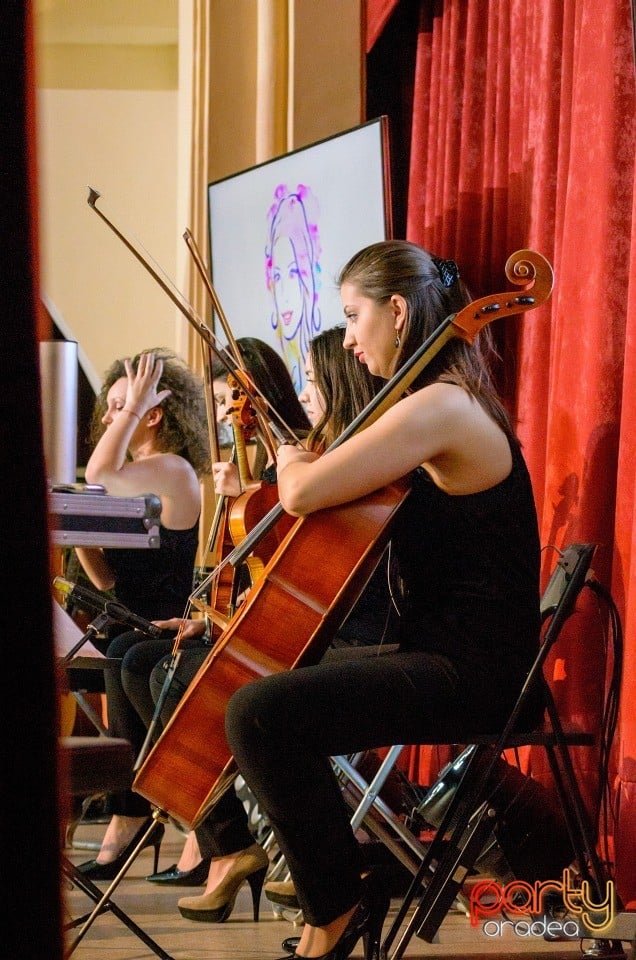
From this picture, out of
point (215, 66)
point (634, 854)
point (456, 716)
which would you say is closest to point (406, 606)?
point (456, 716)

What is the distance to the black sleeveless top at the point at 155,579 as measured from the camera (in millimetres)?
2879

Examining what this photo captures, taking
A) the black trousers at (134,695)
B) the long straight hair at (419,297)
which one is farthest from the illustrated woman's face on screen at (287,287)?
the long straight hair at (419,297)

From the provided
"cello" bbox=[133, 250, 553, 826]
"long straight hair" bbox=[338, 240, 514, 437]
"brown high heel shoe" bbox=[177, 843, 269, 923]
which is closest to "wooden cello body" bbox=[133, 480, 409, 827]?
"cello" bbox=[133, 250, 553, 826]

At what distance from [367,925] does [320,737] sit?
1.05ft

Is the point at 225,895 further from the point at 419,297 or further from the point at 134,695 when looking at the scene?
the point at 419,297

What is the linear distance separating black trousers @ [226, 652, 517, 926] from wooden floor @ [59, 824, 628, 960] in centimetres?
42

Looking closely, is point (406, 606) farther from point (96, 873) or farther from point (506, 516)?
point (96, 873)

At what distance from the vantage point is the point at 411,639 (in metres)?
1.73

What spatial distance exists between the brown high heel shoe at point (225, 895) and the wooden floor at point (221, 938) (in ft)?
0.09

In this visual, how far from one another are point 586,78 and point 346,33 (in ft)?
5.73

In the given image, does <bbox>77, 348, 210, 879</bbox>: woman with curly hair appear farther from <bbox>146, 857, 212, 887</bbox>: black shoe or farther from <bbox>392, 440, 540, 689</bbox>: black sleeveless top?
<bbox>392, 440, 540, 689</bbox>: black sleeveless top

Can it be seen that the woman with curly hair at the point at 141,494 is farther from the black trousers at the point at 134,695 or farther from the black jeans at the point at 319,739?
the black jeans at the point at 319,739

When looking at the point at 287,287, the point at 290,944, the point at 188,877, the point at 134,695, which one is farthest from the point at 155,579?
the point at 290,944

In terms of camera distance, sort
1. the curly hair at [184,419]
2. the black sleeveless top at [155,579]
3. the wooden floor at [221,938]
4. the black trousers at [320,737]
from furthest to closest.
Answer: the curly hair at [184,419]
the black sleeveless top at [155,579]
the wooden floor at [221,938]
the black trousers at [320,737]
